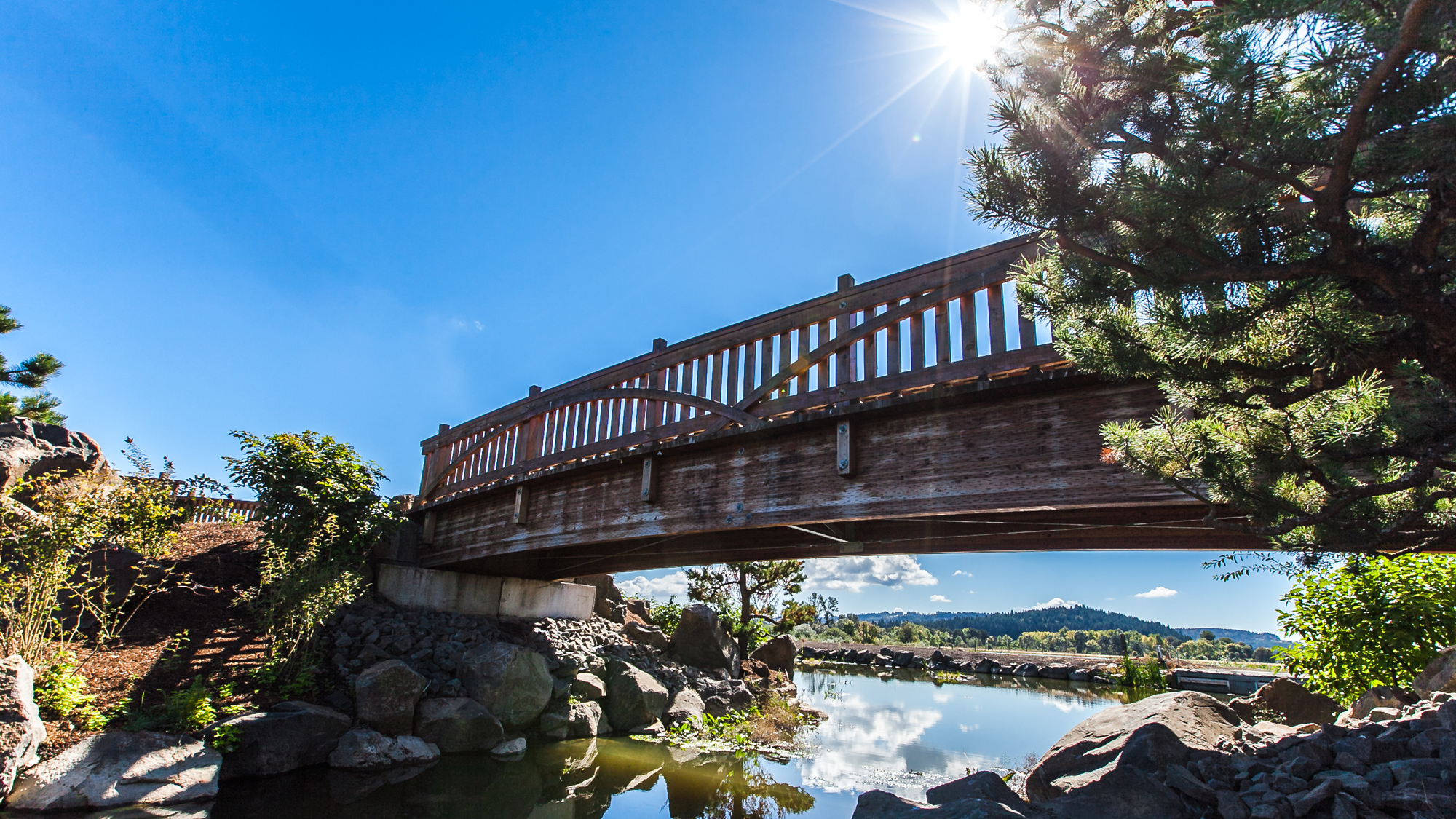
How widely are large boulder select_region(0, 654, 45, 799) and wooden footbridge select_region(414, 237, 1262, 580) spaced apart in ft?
15.7

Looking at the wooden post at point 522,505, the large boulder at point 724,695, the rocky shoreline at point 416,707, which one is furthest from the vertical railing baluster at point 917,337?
the large boulder at point 724,695

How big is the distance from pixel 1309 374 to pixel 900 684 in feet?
61.2

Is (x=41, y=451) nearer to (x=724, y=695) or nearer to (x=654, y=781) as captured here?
(x=654, y=781)

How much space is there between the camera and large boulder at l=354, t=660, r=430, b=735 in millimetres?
7414

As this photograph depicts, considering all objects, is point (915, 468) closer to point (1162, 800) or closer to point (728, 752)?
point (1162, 800)

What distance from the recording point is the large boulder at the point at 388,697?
7414mm

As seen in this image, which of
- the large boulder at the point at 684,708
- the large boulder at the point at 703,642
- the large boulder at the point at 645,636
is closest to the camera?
the large boulder at the point at 684,708

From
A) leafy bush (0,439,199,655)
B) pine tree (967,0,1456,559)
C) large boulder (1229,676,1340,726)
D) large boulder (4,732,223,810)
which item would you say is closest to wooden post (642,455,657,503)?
large boulder (4,732,223,810)

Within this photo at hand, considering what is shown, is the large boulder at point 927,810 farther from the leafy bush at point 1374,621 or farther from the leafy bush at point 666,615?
the leafy bush at point 666,615

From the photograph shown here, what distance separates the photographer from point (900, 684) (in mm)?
19656

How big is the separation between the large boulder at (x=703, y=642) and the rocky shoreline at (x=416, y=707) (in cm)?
2

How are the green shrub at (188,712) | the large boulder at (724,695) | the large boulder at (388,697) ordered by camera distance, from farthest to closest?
the large boulder at (724,695), the large boulder at (388,697), the green shrub at (188,712)

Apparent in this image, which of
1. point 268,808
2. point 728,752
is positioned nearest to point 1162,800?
point 728,752

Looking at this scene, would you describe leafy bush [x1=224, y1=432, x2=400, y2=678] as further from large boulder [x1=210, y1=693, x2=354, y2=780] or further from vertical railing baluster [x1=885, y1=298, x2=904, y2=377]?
vertical railing baluster [x1=885, y1=298, x2=904, y2=377]
